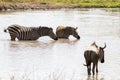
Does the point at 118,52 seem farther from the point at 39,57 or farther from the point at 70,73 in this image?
the point at 70,73

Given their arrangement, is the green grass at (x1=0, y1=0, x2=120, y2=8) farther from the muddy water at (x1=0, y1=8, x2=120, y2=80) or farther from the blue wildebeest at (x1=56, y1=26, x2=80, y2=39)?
the muddy water at (x1=0, y1=8, x2=120, y2=80)

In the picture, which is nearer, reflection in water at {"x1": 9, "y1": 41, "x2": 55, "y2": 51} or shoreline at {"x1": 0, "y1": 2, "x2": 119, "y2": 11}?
reflection in water at {"x1": 9, "y1": 41, "x2": 55, "y2": 51}

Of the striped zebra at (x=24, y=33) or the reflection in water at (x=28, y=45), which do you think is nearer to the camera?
the reflection in water at (x=28, y=45)

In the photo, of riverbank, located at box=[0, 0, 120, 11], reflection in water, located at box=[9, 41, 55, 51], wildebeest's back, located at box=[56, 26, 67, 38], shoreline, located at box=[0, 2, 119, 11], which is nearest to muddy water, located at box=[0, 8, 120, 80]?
reflection in water, located at box=[9, 41, 55, 51]

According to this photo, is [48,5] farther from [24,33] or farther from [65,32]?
[24,33]

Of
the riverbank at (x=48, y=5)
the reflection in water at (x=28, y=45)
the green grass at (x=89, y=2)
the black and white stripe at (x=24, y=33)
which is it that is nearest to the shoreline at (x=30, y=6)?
the riverbank at (x=48, y=5)

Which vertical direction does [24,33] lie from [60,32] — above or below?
above

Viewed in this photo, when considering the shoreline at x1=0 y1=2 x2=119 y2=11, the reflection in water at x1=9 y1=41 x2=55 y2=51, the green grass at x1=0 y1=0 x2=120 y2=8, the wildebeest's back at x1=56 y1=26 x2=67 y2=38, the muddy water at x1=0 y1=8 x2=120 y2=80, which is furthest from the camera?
the green grass at x1=0 y1=0 x2=120 y2=8

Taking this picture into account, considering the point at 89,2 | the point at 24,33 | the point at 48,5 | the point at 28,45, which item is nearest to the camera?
the point at 28,45

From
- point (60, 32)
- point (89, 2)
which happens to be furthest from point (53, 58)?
point (89, 2)

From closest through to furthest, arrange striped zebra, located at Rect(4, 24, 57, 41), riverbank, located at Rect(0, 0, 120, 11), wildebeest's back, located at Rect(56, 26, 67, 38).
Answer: striped zebra, located at Rect(4, 24, 57, 41) < wildebeest's back, located at Rect(56, 26, 67, 38) < riverbank, located at Rect(0, 0, 120, 11)

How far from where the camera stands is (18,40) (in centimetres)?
2142

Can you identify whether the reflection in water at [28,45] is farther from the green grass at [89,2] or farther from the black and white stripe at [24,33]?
the green grass at [89,2]

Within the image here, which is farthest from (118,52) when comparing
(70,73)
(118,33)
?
(118,33)
